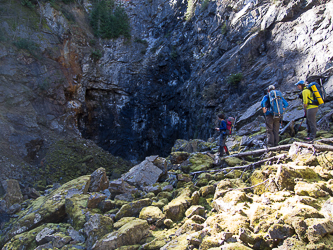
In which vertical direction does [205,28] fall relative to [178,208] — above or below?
above

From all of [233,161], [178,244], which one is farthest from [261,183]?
[233,161]

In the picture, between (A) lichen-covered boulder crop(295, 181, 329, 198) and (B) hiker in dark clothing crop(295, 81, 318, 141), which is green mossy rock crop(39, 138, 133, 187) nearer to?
(B) hiker in dark clothing crop(295, 81, 318, 141)

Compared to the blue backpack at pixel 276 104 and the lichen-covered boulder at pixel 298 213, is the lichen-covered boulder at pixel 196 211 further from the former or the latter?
the blue backpack at pixel 276 104

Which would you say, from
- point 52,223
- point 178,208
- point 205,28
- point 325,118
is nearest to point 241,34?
point 205,28

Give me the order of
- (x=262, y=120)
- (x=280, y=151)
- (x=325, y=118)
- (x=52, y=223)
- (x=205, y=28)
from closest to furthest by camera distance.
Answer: (x=52, y=223) → (x=280, y=151) → (x=325, y=118) → (x=262, y=120) → (x=205, y=28)

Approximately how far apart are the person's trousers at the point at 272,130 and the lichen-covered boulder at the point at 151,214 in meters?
3.59

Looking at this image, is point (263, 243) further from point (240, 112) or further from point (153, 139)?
point (153, 139)

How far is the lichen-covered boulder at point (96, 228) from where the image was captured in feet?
9.90

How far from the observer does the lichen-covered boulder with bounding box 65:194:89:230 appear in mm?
3654

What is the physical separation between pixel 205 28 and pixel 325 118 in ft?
46.5

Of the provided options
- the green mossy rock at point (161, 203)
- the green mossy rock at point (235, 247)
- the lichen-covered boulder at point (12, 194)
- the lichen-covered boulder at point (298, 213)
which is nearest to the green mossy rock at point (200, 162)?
the green mossy rock at point (161, 203)

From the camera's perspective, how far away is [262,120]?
29.8 feet

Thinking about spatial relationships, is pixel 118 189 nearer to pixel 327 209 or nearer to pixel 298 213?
pixel 298 213

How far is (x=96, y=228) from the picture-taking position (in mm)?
3115
